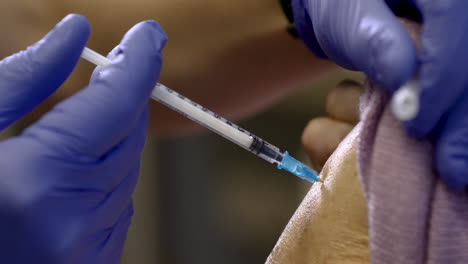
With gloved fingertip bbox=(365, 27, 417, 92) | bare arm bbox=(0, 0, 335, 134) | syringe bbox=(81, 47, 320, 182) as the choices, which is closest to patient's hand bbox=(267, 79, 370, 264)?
syringe bbox=(81, 47, 320, 182)

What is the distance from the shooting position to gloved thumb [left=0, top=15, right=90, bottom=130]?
2.48ft

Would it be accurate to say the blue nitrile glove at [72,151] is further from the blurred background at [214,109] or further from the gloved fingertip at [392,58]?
the blurred background at [214,109]

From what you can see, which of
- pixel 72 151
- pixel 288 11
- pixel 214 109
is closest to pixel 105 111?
pixel 72 151

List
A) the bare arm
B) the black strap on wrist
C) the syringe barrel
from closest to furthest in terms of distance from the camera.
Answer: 1. the syringe barrel
2. the black strap on wrist
3. the bare arm

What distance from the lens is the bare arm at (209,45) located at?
4.02 feet

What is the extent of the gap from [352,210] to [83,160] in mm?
344

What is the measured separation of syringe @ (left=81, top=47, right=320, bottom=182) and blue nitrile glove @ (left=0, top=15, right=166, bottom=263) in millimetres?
61

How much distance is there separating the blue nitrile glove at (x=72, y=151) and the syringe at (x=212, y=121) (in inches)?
2.4

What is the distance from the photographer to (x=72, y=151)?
2.13 feet

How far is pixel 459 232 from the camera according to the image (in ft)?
1.90

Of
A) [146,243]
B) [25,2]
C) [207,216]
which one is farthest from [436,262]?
[146,243]

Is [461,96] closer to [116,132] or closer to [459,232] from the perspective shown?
[459,232]

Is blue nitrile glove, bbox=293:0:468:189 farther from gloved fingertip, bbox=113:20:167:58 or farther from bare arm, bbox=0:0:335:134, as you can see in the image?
bare arm, bbox=0:0:335:134

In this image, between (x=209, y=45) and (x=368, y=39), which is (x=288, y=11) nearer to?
(x=209, y=45)
